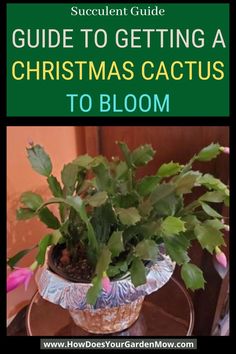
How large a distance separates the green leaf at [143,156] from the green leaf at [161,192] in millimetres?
60

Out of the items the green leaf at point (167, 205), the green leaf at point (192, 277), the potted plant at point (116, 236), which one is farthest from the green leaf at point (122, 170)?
the green leaf at point (192, 277)

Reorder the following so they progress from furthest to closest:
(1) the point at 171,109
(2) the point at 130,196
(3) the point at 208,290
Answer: (3) the point at 208,290 → (1) the point at 171,109 → (2) the point at 130,196

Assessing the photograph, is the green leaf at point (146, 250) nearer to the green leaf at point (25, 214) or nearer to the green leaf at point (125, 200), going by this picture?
the green leaf at point (125, 200)

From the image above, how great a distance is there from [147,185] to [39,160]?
200mm

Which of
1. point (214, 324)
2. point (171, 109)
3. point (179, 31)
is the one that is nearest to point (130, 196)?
point (171, 109)

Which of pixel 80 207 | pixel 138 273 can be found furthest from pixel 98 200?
pixel 138 273

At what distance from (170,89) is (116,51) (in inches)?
5.1

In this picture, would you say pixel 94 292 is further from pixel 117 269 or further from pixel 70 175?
pixel 70 175

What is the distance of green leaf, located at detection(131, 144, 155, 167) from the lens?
2.12 feet

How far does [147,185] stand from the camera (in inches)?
25.6

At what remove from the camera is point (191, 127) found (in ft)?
2.74

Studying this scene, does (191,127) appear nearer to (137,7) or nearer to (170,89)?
(170,89)

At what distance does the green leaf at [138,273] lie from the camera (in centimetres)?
57

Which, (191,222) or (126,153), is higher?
(126,153)
